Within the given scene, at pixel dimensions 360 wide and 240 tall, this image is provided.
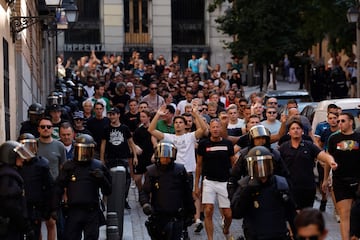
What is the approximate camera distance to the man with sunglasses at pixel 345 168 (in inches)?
555

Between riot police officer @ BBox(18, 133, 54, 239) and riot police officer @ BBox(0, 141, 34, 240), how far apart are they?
1032mm

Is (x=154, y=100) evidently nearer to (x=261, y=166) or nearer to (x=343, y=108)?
(x=343, y=108)

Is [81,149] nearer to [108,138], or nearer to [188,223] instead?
[188,223]

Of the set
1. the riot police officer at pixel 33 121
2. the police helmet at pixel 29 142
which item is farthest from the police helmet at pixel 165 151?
the riot police officer at pixel 33 121

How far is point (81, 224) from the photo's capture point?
41.2 ft

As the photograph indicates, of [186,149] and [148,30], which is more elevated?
[148,30]

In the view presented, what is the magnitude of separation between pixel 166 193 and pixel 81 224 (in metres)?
1.13

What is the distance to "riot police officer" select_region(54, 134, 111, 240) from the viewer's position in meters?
12.5

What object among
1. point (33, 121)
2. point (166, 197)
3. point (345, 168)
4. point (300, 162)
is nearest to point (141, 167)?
point (33, 121)

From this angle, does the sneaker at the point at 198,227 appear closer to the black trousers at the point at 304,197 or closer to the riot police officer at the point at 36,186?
the black trousers at the point at 304,197

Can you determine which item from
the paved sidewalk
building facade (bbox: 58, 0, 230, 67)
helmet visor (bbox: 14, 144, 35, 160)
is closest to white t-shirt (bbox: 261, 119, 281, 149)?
the paved sidewalk

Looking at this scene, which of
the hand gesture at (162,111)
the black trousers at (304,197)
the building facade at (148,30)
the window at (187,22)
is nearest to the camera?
the black trousers at (304,197)

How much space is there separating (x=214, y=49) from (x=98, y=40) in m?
6.27

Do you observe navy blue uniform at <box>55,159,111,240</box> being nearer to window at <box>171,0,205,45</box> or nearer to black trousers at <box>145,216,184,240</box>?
black trousers at <box>145,216,184,240</box>
